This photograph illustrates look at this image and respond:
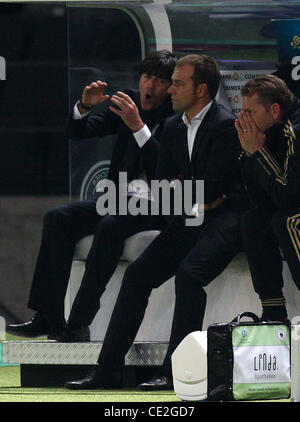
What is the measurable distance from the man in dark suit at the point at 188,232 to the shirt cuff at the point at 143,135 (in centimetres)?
10

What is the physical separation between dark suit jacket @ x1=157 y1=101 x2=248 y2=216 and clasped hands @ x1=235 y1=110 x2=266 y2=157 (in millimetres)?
228

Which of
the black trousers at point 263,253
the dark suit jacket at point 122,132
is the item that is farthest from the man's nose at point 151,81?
the black trousers at point 263,253

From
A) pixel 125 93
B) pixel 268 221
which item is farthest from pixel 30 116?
pixel 268 221

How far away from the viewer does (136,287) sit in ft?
23.4

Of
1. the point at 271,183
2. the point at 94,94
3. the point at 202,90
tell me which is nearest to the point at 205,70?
the point at 202,90

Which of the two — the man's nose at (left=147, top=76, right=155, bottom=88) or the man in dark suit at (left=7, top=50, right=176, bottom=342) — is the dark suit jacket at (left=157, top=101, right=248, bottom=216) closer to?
the man in dark suit at (left=7, top=50, right=176, bottom=342)

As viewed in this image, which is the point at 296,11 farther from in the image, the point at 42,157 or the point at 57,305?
the point at 42,157

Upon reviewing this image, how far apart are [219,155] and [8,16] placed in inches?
293

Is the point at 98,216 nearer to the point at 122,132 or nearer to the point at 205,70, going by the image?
the point at 122,132

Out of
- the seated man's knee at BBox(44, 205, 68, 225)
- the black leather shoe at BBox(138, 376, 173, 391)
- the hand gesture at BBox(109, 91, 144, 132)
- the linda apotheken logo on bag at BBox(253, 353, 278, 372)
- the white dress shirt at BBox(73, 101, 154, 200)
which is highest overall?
the hand gesture at BBox(109, 91, 144, 132)

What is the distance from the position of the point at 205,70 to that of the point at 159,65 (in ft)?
0.91

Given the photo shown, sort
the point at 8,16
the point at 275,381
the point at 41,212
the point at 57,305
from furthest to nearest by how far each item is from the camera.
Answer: the point at 8,16 < the point at 41,212 < the point at 57,305 < the point at 275,381

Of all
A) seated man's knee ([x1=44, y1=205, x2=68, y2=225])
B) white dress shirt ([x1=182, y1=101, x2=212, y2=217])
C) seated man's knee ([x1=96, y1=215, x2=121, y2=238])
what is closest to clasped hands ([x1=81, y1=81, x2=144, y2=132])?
white dress shirt ([x1=182, y1=101, x2=212, y2=217])

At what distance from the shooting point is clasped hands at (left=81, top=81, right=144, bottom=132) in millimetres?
7367
